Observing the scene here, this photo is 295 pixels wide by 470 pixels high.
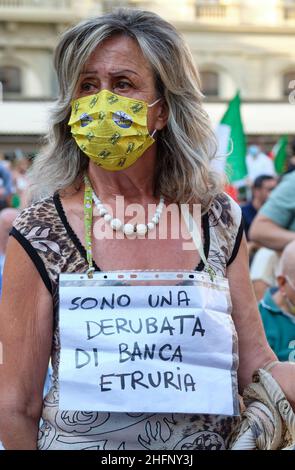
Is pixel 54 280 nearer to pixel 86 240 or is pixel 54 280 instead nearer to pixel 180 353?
pixel 86 240

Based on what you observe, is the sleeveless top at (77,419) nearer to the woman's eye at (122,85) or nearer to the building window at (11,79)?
the woman's eye at (122,85)

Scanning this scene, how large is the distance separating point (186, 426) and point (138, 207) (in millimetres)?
583

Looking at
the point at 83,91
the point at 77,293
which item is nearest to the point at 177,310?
the point at 77,293

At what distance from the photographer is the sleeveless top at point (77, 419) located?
7.33ft

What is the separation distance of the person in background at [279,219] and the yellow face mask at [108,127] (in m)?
2.36

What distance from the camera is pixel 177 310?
7.53ft

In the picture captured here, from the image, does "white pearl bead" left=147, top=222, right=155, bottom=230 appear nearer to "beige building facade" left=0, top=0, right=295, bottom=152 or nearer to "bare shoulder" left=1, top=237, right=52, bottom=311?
"bare shoulder" left=1, top=237, right=52, bottom=311

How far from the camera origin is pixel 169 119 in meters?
2.56

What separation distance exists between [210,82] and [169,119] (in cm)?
3184

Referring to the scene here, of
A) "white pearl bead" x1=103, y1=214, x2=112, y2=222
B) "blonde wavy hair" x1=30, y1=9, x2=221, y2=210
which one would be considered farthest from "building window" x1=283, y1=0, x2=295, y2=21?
"white pearl bead" x1=103, y1=214, x2=112, y2=222

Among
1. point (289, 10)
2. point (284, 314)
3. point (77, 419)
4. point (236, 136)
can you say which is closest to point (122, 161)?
point (77, 419)

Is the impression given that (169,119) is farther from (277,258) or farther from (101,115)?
(277,258)

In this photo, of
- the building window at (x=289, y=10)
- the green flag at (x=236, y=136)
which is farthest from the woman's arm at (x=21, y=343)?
the building window at (x=289, y=10)
